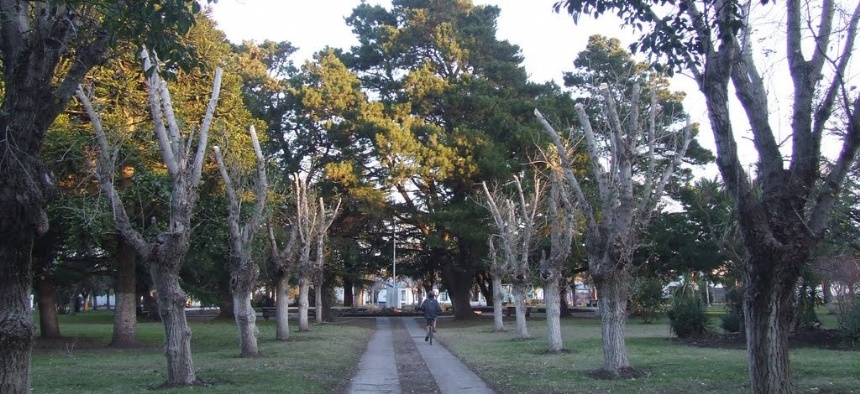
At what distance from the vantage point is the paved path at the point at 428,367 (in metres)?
12.4

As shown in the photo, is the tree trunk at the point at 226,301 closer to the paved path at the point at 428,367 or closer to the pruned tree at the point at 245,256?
the paved path at the point at 428,367

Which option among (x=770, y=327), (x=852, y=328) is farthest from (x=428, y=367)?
(x=770, y=327)

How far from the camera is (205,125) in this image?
486 inches

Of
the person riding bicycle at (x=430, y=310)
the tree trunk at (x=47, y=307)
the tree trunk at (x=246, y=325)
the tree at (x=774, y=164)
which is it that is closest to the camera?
the tree at (x=774, y=164)

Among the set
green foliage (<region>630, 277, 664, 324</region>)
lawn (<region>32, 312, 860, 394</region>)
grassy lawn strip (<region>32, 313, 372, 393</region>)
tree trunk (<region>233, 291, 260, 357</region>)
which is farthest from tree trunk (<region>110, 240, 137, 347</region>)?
green foliage (<region>630, 277, 664, 324</region>)

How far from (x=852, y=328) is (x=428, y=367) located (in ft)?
32.1

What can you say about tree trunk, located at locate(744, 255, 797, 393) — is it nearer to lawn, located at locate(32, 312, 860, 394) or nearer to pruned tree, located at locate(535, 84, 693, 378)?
lawn, located at locate(32, 312, 860, 394)

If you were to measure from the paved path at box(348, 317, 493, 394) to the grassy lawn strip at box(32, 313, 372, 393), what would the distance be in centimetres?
36

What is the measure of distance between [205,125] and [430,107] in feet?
87.2

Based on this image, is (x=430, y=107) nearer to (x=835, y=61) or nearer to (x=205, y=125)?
(x=205, y=125)

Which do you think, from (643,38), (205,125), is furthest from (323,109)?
(643,38)

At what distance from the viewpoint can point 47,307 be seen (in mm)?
25766

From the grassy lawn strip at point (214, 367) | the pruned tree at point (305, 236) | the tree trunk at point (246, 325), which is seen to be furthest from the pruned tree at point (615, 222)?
the pruned tree at point (305, 236)

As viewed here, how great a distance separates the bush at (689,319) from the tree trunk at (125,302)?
53.5 ft
